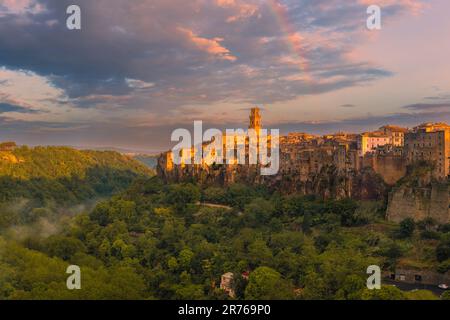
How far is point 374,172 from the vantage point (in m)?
34.6

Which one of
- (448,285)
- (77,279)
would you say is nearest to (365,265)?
(448,285)

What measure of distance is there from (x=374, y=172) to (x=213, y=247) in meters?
13.9

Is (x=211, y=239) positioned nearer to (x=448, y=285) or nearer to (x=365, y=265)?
(x=365, y=265)

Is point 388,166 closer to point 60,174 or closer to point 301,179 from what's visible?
point 301,179

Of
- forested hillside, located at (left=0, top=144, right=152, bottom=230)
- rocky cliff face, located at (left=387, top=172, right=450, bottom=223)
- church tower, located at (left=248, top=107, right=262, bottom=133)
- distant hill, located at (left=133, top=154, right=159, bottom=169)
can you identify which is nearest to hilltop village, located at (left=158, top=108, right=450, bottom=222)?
rocky cliff face, located at (left=387, top=172, right=450, bottom=223)

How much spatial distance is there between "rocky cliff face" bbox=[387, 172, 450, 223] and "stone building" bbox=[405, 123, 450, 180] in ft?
3.13

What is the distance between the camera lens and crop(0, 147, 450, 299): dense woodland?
900 inches

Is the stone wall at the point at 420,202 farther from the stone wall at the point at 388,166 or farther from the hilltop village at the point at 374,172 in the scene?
the stone wall at the point at 388,166

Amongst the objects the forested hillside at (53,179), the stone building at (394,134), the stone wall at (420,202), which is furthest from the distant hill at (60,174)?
the stone wall at (420,202)

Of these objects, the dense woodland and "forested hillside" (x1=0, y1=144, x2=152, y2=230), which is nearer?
the dense woodland

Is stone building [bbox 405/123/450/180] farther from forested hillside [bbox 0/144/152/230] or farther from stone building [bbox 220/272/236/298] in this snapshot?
forested hillside [bbox 0/144/152/230]

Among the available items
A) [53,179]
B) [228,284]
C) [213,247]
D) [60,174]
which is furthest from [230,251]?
[60,174]

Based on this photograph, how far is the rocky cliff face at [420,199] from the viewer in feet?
95.7

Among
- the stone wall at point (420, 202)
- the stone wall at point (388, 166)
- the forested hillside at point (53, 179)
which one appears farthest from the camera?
the forested hillside at point (53, 179)
